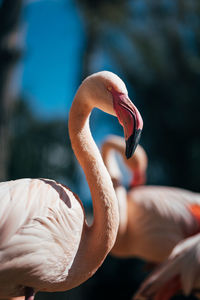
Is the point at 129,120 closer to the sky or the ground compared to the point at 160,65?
closer to the sky

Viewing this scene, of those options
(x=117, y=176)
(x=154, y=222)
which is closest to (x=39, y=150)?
(x=117, y=176)

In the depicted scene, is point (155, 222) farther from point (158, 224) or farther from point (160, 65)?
point (160, 65)

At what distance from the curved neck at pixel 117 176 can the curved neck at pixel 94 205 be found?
1.49 metres

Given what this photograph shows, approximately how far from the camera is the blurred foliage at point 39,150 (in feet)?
25.3

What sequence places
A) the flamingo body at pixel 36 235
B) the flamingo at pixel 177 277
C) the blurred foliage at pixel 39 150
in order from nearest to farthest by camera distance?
the flamingo body at pixel 36 235
the flamingo at pixel 177 277
the blurred foliage at pixel 39 150

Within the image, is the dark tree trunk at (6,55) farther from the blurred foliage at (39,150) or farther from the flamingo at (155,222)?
the blurred foliage at (39,150)

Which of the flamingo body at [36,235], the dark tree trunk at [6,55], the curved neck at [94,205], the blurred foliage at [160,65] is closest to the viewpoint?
the flamingo body at [36,235]

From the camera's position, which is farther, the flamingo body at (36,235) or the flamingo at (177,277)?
the flamingo at (177,277)

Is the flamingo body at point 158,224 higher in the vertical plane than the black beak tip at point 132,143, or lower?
lower

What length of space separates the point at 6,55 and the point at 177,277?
275 centimetres

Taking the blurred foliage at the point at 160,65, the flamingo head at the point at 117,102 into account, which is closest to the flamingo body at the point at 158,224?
the flamingo head at the point at 117,102

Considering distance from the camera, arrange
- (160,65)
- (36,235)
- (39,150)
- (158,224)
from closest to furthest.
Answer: (36,235), (158,224), (160,65), (39,150)

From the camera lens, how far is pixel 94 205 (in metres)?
1.67

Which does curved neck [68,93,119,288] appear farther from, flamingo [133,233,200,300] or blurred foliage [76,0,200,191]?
blurred foliage [76,0,200,191]
